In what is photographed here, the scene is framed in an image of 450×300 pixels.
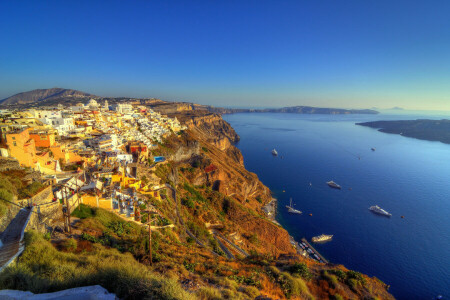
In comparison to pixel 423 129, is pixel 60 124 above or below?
above

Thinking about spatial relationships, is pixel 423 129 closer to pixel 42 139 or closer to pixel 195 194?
pixel 195 194

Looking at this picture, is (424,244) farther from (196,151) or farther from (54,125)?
(54,125)

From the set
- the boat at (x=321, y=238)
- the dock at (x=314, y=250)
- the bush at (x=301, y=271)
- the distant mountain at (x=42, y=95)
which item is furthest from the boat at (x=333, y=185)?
the distant mountain at (x=42, y=95)

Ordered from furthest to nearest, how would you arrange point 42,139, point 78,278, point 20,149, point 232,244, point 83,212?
point 232,244 → point 42,139 → point 20,149 → point 83,212 → point 78,278

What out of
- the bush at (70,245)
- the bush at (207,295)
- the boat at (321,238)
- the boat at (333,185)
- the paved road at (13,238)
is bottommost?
the boat at (321,238)

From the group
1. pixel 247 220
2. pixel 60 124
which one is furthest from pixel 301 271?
pixel 60 124

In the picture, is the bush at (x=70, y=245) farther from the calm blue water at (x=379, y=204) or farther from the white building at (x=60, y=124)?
the calm blue water at (x=379, y=204)

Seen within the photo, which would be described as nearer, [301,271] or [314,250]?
[301,271]
